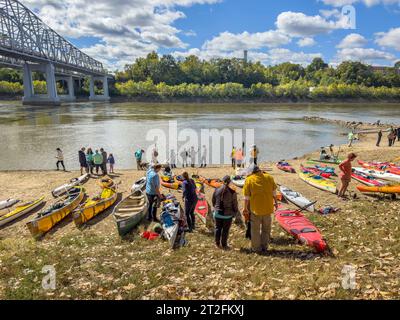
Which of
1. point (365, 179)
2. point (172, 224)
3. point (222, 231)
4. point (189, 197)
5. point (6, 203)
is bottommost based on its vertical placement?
point (6, 203)

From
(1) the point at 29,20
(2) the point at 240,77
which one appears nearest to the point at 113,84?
(1) the point at 29,20

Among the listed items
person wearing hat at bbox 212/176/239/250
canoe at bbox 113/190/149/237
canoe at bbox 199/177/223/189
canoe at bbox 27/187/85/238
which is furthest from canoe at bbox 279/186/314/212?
canoe at bbox 27/187/85/238

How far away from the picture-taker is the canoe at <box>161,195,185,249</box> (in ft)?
28.3

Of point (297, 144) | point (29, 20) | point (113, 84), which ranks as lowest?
point (297, 144)

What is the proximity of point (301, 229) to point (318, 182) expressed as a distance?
6.54 m

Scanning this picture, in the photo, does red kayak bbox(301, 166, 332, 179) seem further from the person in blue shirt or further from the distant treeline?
the distant treeline

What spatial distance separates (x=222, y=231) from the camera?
7.86 m

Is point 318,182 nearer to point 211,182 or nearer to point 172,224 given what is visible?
point 211,182

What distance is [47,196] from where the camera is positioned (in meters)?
15.0

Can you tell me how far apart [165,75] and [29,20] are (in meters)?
63.3

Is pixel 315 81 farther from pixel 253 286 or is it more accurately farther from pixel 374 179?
pixel 253 286

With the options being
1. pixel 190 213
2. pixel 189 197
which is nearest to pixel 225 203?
pixel 189 197

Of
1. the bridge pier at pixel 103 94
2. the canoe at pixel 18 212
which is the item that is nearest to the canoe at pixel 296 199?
the canoe at pixel 18 212

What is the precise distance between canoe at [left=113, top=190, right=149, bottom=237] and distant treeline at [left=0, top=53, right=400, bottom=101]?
121128mm
